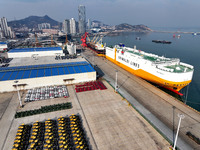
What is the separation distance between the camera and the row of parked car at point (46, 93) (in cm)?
3601

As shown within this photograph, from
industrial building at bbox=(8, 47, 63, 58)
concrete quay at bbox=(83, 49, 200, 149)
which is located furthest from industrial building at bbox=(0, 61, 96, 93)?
industrial building at bbox=(8, 47, 63, 58)

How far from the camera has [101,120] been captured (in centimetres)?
2761

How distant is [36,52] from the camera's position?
74.1m

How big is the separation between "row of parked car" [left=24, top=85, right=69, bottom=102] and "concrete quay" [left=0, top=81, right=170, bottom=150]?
1532 mm

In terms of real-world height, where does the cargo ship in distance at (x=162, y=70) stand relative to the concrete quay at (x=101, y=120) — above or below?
above

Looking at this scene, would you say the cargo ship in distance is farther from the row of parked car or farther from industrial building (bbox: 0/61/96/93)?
the row of parked car

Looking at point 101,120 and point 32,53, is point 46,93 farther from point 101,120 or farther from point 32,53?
point 32,53

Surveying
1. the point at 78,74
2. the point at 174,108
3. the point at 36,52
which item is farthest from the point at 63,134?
the point at 36,52

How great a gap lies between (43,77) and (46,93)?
5.99 m

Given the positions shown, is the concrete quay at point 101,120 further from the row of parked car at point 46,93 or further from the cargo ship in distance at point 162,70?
the cargo ship in distance at point 162,70

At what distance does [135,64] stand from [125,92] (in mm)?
17529

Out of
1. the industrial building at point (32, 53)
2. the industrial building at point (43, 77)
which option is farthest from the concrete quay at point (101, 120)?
the industrial building at point (32, 53)

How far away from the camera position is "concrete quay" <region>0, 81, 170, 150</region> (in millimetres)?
22094

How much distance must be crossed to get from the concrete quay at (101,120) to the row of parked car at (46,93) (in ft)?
5.03
